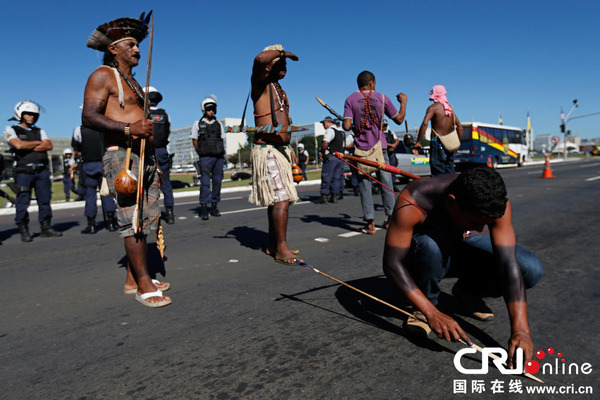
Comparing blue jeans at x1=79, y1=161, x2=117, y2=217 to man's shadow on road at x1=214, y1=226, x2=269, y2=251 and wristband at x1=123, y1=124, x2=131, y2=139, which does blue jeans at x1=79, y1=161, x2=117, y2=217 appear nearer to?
man's shadow on road at x1=214, y1=226, x2=269, y2=251

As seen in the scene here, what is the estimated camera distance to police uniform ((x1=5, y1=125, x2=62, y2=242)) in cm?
602

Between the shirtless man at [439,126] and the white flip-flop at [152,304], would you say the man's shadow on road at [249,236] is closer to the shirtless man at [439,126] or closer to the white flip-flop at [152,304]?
the white flip-flop at [152,304]

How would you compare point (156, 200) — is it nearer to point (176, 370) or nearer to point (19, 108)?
point (176, 370)

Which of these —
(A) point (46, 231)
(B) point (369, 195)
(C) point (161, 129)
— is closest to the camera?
(B) point (369, 195)

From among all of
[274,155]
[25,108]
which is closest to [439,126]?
[274,155]

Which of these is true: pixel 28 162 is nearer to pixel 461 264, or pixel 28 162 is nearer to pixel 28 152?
pixel 28 152

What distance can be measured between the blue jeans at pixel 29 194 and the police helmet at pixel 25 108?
0.86 meters

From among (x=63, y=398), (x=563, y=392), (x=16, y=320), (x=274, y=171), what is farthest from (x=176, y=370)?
(x=274, y=171)

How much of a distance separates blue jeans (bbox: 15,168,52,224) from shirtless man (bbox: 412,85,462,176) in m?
5.62

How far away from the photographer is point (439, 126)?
5.94 meters

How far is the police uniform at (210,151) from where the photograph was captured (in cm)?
771

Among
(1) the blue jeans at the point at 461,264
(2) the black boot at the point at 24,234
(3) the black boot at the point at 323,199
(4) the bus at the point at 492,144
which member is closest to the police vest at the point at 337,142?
(3) the black boot at the point at 323,199

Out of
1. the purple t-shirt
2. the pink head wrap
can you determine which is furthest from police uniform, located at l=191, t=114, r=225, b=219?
the pink head wrap

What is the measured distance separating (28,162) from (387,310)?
5949 mm
